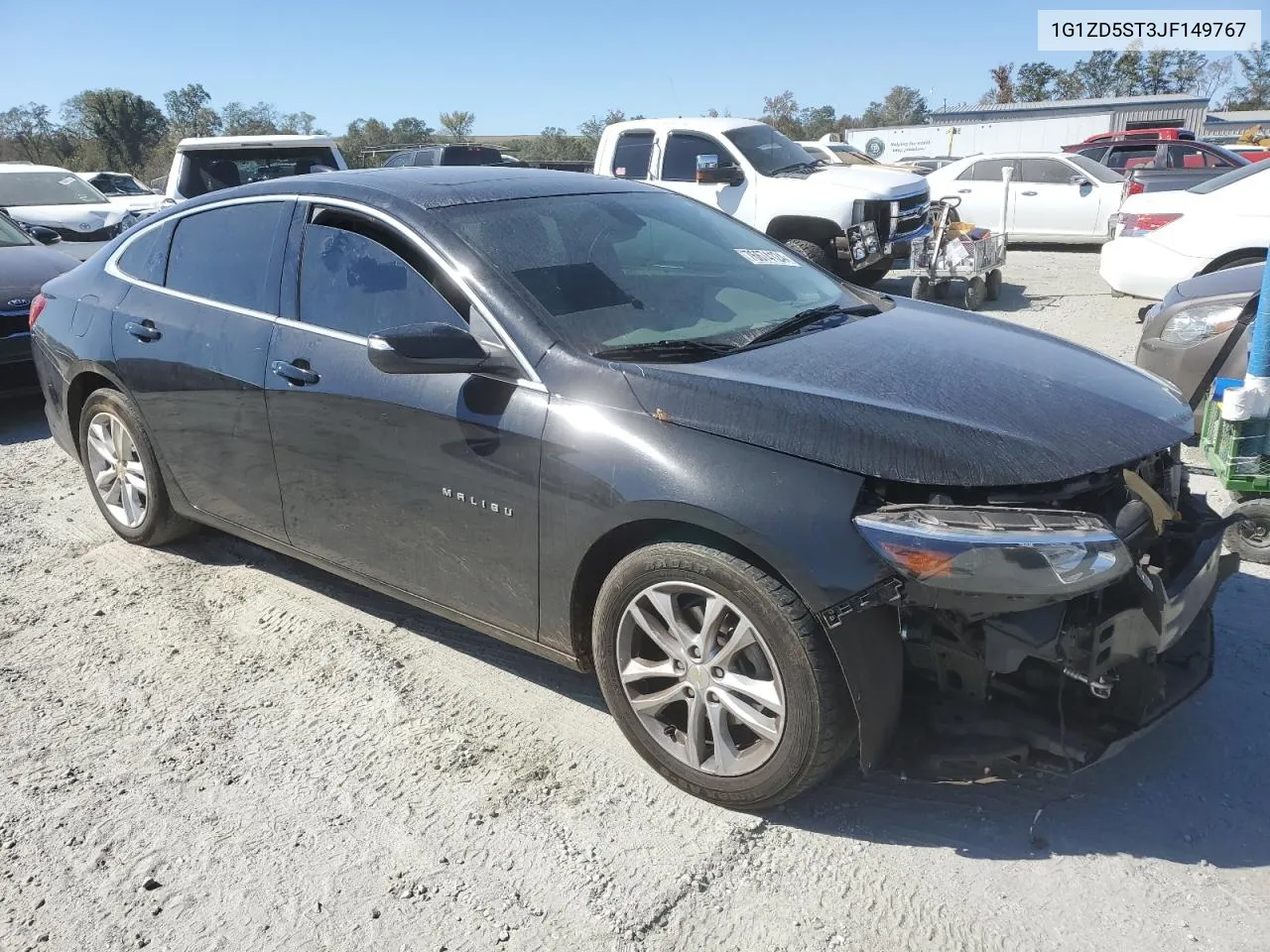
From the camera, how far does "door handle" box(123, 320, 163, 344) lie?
412 centimetres

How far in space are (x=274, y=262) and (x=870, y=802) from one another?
2.80 meters

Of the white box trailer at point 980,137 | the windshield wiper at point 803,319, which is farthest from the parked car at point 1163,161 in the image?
the white box trailer at point 980,137

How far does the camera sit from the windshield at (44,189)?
13844 millimetres

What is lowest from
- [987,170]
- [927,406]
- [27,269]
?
[927,406]

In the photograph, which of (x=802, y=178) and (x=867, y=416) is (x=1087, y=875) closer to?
(x=867, y=416)

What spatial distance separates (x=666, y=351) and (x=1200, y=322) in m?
3.55

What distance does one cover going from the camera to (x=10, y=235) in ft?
28.1

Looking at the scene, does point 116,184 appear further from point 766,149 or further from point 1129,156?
point 1129,156

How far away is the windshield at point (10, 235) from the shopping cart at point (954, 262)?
8.31m

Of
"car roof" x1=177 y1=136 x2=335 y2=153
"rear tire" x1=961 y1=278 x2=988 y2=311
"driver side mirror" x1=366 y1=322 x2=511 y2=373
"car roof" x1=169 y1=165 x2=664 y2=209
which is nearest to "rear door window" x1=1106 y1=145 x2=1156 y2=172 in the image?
"rear tire" x1=961 y1=278 x2=988 y2=311

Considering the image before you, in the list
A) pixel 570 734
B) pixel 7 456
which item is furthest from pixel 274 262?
pixel 7 456

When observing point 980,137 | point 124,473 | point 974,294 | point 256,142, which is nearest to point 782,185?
point 974,294

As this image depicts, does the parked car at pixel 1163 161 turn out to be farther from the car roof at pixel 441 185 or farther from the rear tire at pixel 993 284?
the car roof at pixel 441 185

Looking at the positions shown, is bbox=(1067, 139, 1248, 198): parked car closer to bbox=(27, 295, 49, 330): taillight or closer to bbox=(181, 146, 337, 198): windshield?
bbox=(181, 146, 337, 198): windshield
